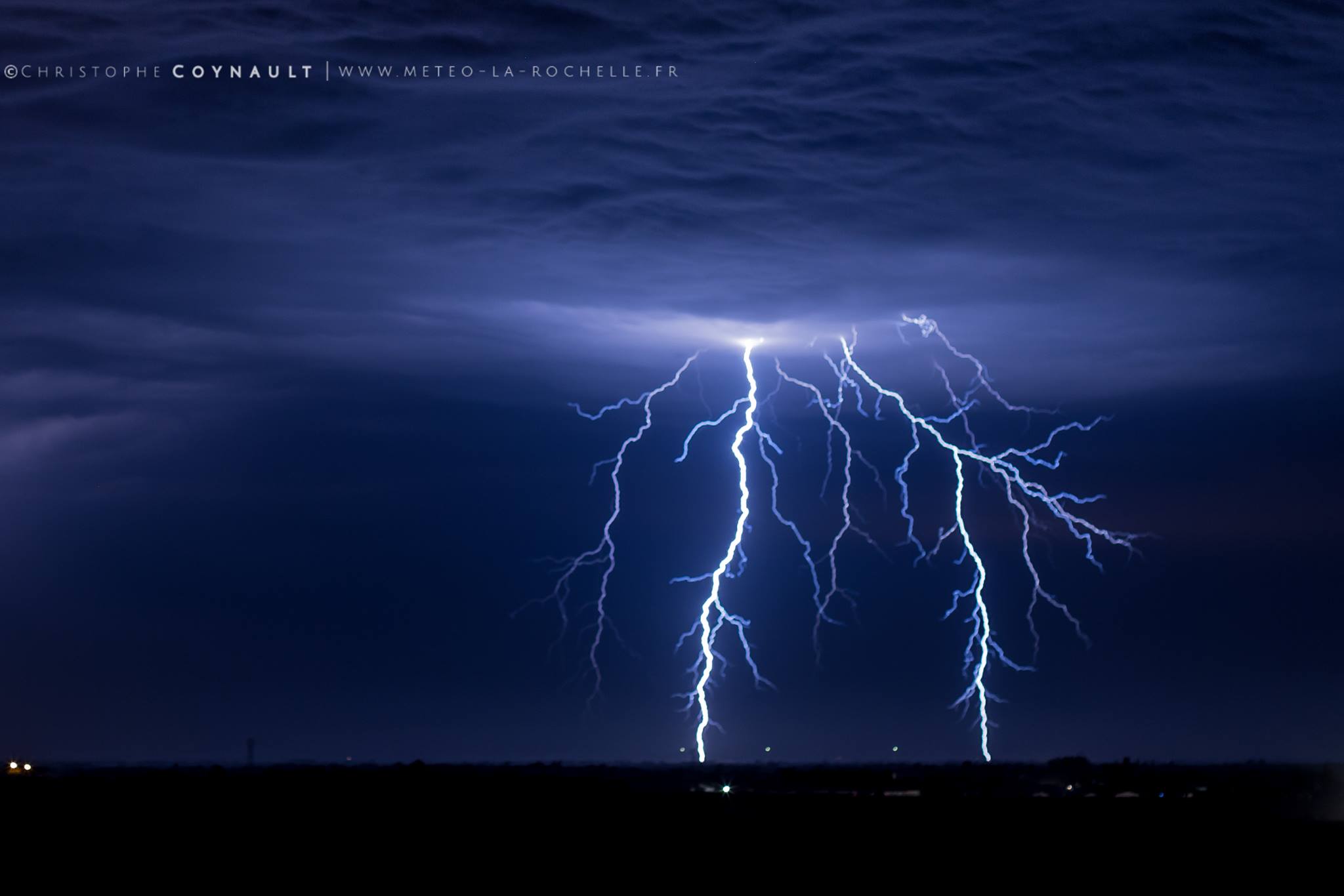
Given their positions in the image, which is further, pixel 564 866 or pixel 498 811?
pixel 498 811

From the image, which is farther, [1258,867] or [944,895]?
[1258,867]

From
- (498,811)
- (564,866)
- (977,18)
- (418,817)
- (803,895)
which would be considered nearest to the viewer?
(803,895)

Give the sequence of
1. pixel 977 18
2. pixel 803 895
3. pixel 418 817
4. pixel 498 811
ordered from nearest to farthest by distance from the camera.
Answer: pixel 803 895
pixel 977 18
pixel 418 817
pixel 498 811

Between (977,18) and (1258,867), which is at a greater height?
(977,18)

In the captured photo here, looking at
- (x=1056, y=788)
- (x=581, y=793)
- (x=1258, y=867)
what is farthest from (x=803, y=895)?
(x=1056, y=788)

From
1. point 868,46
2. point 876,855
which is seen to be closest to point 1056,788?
point 876,855

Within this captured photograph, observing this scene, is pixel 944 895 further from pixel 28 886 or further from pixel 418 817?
pixel 418 817

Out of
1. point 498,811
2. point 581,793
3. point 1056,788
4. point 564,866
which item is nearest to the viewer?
point 564,866

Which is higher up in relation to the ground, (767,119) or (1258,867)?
(767,119)

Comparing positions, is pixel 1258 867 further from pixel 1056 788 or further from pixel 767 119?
pixel 1056 788
